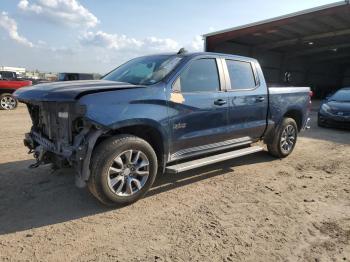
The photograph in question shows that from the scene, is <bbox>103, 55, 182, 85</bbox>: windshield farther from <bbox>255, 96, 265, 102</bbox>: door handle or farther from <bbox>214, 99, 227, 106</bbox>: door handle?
<bbox>255, 96, 265, 102</bbox>: door handle

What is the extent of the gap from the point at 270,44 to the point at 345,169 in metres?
21.4

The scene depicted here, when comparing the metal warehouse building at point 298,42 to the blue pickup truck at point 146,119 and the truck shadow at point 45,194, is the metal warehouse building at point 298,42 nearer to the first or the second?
the blue pickup truck at point 146,119

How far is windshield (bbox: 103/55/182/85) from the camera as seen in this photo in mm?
4738

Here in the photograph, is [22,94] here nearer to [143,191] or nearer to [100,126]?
[100,126]

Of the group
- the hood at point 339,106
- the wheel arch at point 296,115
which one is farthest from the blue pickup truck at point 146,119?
the hood at point 339,106

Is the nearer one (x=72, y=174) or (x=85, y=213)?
(x=85, y=213)

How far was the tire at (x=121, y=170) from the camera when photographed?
3932 mm

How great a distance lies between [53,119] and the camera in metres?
4.27

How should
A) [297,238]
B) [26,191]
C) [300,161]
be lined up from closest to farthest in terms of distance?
[297,238] → [26,191] → [300,161]

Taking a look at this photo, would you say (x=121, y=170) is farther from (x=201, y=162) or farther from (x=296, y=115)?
(x=296, y=115)

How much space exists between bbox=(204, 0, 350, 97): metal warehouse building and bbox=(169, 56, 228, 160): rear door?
724cm

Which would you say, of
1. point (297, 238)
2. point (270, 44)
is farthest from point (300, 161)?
point (270, 44)

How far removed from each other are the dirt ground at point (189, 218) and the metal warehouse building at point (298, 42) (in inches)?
293

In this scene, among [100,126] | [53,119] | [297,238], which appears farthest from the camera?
[53,119]
